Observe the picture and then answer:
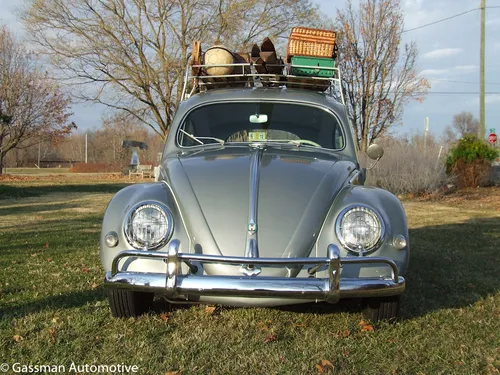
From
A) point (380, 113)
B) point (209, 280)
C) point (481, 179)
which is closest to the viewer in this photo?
point (209, 280)

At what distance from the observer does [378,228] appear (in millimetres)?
3000

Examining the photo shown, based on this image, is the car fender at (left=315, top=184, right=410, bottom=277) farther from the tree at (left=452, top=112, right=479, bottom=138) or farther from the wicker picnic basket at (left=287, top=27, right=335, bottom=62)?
the tree at (left=452, top=112, right=479, bottom=138)

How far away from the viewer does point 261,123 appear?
4.56 m

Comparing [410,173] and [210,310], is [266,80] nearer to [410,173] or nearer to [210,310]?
[210,310]

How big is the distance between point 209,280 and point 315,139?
2260 millimetres

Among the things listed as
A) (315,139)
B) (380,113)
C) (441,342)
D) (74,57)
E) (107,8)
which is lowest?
(441,342)

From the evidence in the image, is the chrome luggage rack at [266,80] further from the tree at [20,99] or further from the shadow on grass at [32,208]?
the tree at [20,99]

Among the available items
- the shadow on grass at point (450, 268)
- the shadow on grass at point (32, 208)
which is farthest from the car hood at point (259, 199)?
the shadow on grass at point (32, 208)

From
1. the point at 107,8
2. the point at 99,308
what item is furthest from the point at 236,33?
the point at 99,308

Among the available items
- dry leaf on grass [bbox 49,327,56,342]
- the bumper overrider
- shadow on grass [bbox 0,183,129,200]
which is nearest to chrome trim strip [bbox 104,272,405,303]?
the bumper overrider

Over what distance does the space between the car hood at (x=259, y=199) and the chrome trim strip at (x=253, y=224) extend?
16 mm

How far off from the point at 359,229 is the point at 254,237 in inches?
25.3

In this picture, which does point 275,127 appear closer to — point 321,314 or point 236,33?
point 321,314

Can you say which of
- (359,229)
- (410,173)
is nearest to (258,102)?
(359,229)
